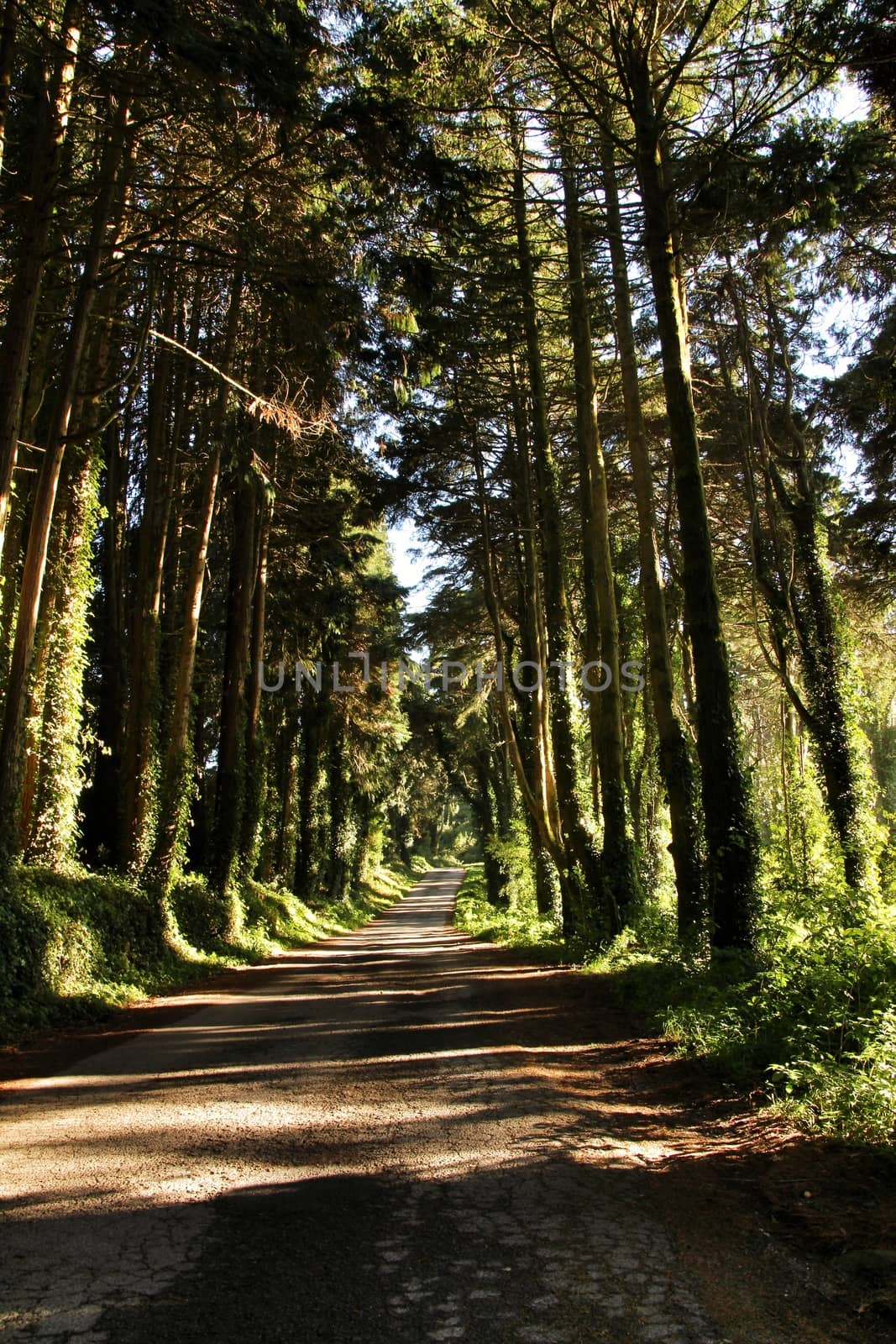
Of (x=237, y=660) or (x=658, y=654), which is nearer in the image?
(x=658, y=654)

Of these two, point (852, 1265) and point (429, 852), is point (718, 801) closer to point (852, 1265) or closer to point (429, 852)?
point (852, 1265)

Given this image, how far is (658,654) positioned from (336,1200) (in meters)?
9.84

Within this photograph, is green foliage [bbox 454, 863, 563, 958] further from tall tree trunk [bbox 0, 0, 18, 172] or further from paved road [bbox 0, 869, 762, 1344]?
tall tree trunk [bbox 0, 0, 18, 172]

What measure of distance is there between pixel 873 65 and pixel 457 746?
99.5 feet

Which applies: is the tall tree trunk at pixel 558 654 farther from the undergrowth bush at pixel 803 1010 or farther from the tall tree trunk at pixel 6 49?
the tall tree trunk at pixel 6 49

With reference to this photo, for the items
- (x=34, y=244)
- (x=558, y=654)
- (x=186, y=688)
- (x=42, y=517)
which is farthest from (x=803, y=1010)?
(x=186, y=688)

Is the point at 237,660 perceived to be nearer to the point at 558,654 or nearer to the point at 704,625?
the point at 558,654

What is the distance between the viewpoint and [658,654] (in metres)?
12.7

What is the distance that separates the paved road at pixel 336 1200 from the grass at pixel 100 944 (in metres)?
1.81

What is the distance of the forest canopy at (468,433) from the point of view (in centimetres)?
912

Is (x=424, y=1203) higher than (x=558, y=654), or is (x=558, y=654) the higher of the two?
(x=558, y=654)

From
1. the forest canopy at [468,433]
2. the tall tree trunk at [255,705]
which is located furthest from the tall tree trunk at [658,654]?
the tall tree trunk at [255,705]

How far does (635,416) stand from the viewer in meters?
13.2

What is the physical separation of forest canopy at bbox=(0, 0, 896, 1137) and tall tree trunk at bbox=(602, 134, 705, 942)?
6 centimetres
